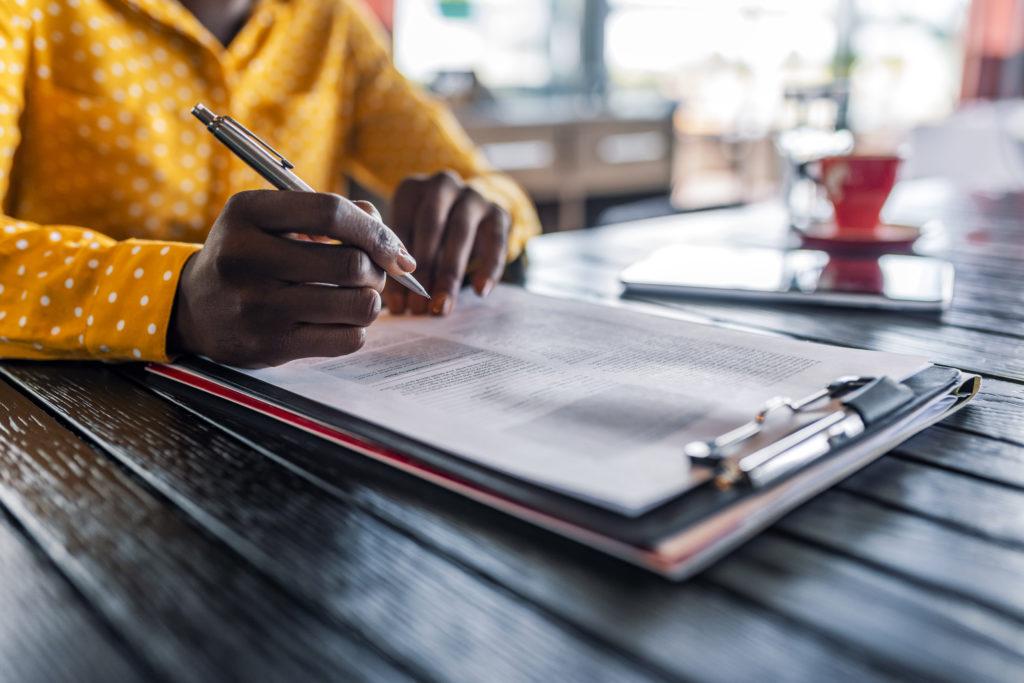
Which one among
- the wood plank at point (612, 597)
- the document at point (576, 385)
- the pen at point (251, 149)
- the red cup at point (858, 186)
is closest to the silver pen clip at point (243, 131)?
the pen at point (251, 149)

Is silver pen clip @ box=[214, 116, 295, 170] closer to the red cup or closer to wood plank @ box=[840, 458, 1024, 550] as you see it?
wood plank @ box=[840, 458, 1024, 550]

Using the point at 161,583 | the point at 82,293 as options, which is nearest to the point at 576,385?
the point at 161,583

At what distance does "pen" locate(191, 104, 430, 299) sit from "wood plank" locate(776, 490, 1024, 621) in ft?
0.87

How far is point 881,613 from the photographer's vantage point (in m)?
0.27

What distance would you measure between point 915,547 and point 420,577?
0.56 ft

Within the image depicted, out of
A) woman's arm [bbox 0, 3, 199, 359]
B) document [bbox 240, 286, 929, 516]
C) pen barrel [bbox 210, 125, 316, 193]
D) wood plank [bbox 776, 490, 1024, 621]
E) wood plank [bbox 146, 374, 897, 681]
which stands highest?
pen barrel [bbox 210, 125, 316, 193]

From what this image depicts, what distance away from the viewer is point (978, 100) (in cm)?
600

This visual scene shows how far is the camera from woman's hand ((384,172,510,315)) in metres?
0.62

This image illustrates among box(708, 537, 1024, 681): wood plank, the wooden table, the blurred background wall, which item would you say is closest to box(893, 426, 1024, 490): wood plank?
the wooden table

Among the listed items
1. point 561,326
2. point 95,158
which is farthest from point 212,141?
point 561,326

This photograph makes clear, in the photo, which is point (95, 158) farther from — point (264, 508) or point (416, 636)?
point (416, 636)

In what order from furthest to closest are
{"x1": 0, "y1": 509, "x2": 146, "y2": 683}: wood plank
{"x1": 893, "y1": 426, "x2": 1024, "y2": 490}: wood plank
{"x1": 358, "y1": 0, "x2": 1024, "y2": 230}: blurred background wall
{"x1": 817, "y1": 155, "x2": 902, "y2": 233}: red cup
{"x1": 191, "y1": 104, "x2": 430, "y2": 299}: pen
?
{"x1": 358, "y1": 0, "x2": 1024, "y2": 230}: blurred background wall < {"x1": 817, "y1": 155, "x2": 902, "y2": 233}: red cup < {"x1": 191, "y1": 104, "x2": 430, "y2": 299}: pen < {"x1": 893, "y1": 426, "x2": 1024, "y2": 490}: wood plank < {"x1": 0, "y1": 509, "x2": 146, "y2": 683}: wood plank

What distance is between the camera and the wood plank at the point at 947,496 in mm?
330

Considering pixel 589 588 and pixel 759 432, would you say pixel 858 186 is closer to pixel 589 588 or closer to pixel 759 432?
pixel 759 432
